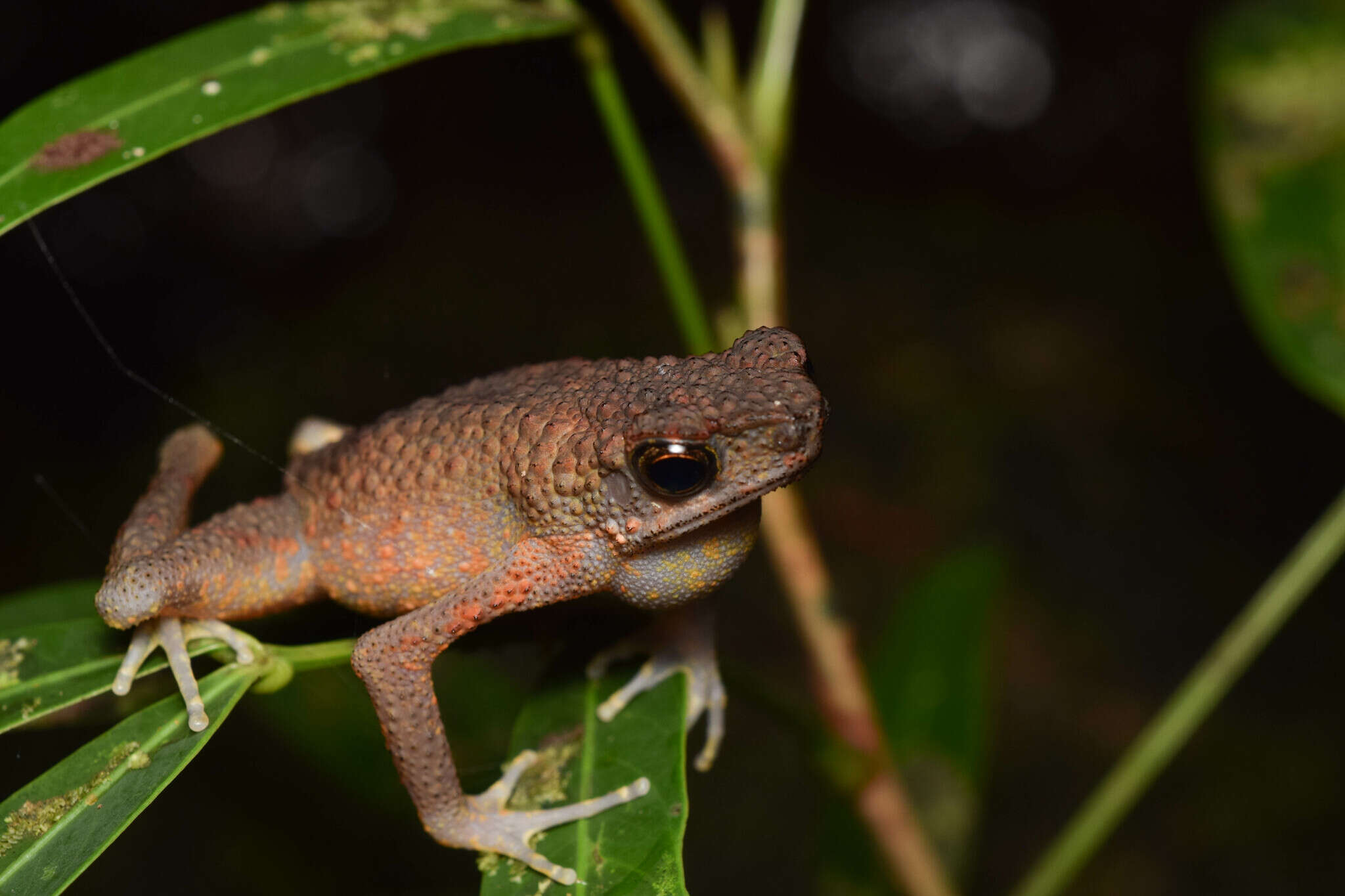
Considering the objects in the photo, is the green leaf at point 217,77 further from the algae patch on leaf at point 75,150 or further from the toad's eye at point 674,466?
the toad's eye at point 674,466

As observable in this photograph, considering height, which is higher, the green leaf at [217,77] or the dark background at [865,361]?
the green leaf at [217,77]

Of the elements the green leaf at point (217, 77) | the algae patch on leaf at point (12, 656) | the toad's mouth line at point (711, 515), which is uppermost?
the green leaf at point (217, 77)

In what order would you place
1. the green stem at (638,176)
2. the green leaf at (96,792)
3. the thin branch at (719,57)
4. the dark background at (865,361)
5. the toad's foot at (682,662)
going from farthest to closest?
1. the dark background at (865,361)
2. the thin branch at (719,57)
3. the green stem at (638,176)
4. the toad's foot at (682,662)
5. the green leaf at (96,792)

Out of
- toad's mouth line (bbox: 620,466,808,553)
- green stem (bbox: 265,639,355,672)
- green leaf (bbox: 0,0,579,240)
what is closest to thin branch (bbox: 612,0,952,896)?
green leaf (bbox: 0,0,579,240)

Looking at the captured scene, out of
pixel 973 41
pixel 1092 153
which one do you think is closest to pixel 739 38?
pixel 973 41

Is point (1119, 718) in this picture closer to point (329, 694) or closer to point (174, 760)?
point (329, 694)

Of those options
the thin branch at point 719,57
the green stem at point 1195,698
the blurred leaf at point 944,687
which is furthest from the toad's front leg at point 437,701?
the blurred leaf at point 944,687
